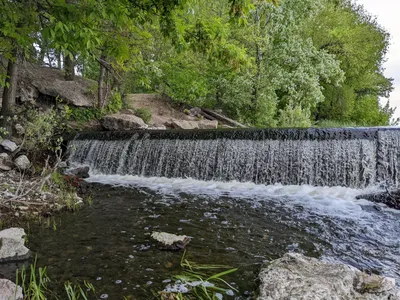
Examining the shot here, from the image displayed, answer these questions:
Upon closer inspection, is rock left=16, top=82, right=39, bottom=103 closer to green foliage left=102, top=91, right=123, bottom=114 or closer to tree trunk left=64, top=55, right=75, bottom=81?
tree trunk left=64, top=55, right=75, bottom=81

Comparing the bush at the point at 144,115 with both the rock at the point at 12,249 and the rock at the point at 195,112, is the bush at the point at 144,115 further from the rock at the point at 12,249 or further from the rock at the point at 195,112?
the rock at the point at 12,249

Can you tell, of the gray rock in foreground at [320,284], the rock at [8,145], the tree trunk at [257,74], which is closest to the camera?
the gray rock in foreground at [320,284]

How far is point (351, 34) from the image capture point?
20.8 m

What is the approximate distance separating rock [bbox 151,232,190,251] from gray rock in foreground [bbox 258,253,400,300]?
4.88ft

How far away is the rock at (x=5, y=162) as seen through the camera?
28.5 ft

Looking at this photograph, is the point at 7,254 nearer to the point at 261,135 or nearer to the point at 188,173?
the point at 188,173

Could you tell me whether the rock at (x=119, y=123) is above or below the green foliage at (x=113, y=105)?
below

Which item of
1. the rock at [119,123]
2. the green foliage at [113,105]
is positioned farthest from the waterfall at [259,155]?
the green foliage at [113,105]

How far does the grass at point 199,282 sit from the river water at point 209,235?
0.10 meters

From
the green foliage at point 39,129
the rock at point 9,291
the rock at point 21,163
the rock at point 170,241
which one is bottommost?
the rock at point 9,291

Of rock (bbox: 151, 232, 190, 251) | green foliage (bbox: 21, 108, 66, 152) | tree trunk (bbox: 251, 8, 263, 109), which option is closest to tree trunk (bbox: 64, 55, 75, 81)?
green foliage (bbox: 21, 108, 66, 152)

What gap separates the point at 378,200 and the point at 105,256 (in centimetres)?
602

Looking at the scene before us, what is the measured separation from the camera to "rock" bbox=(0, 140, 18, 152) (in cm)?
981

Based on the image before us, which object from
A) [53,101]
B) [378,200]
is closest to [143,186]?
[378,200]
